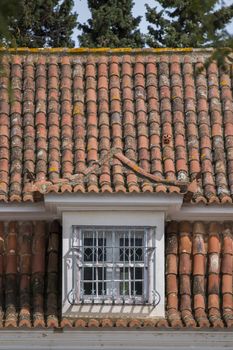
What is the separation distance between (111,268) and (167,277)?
74 cm

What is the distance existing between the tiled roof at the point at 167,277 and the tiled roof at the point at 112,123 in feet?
1.73

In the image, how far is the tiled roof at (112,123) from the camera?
23000 mm

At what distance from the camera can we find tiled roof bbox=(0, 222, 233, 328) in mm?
22109

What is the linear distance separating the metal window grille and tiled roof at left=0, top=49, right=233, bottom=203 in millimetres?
607

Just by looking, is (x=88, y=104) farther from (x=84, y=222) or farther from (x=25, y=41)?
(x=25, y=41)

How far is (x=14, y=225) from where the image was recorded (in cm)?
2309

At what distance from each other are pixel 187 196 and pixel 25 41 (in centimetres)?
1332

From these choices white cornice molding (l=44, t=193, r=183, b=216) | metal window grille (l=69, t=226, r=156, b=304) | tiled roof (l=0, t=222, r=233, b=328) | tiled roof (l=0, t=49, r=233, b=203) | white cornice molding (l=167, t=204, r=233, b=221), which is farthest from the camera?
tiled roof (l=0, t=49, r=233, b=203)

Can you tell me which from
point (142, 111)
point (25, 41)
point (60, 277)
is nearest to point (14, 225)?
point (60, 277)

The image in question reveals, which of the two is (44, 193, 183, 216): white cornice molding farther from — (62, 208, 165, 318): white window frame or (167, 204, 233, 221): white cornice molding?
(167, 204, 233, 221): white cornice molding

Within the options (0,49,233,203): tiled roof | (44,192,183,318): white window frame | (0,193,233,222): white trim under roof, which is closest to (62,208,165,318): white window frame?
(44,192,183,318): white window frame

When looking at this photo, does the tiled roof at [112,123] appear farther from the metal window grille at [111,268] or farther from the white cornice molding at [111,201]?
the metal window grille at [111,268]

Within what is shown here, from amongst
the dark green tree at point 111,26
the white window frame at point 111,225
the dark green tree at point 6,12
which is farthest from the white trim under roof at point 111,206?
the dark green tree at point 111,26

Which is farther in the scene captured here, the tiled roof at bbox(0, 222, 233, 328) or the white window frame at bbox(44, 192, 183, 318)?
the white window frame at bbox(44, 192, 183, 318)
